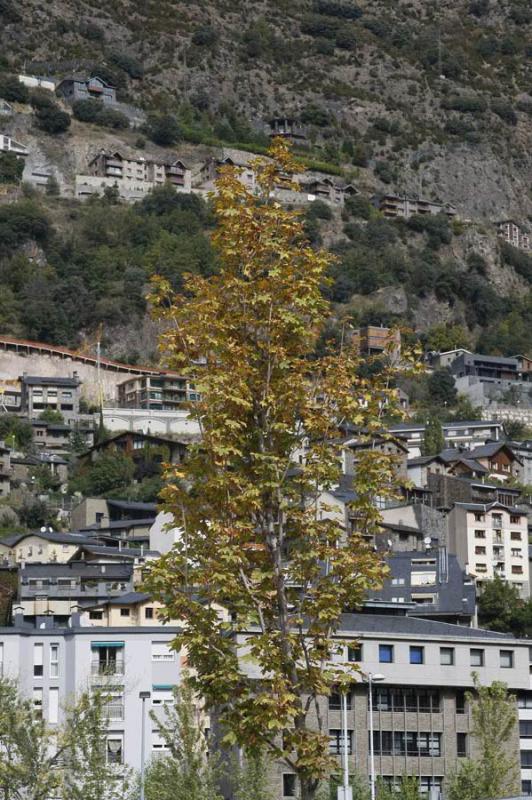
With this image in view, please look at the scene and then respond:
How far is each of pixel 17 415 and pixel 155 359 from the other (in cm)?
2740

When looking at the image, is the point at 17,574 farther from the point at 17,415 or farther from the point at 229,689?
the point at 229,689

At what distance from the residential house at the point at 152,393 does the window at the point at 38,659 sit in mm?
80997

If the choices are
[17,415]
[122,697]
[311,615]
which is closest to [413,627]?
[122,697]

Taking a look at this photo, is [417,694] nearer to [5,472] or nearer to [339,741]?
[339,741]

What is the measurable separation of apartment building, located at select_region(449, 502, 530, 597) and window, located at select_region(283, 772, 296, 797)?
163 ft

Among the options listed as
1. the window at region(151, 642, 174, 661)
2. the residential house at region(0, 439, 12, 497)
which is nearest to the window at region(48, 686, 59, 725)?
the window at region(151, 642, 174, 661)

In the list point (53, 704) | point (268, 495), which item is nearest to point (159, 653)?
point (53, 704)

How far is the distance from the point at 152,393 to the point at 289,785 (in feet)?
311

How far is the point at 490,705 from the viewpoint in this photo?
189ft

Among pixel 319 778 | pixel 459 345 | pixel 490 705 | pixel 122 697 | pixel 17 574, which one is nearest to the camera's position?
pixel 319 778

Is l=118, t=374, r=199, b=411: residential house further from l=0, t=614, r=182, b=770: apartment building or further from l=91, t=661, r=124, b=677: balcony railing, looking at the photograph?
l=91, t=661, r=124, b=677: balcony railing

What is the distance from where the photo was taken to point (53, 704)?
231 feet

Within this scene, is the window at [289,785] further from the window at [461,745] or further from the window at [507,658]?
the window at [507,658]

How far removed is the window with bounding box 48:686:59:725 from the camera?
69875 mm
